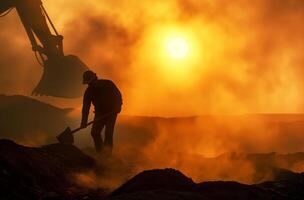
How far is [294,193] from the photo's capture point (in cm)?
672

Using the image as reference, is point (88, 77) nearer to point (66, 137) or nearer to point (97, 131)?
point (97, 131)

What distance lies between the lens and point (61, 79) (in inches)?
630

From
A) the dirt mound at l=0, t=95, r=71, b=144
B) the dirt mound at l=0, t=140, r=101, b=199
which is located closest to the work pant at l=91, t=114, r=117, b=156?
the dirt mound at l=0, t=140, r=101, b=199

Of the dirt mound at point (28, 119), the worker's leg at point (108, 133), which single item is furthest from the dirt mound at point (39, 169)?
the dirt mound at point (28, 119)

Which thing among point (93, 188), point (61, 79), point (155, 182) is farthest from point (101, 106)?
point (61, 79)

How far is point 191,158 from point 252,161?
1466 mm

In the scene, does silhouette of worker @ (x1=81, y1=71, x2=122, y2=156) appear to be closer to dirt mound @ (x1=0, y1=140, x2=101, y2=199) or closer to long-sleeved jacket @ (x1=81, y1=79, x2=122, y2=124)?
long-sleeved jacket @ (x1=81, y1=79, x2=122, y2=124)

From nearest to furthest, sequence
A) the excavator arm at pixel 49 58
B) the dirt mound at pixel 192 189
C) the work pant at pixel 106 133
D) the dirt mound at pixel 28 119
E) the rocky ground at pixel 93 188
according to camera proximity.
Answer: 1. the dirt mound at pixel 192 189
2. the rocky ground at pixel 93 188
3. the work pant at pixel 106 133
4. the excavator arm at pixel 49 58
5. the dirt mound at pixel 28 119

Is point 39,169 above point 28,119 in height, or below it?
below

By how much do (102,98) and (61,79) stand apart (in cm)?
637

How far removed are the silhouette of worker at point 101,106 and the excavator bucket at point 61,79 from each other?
20.2 ft

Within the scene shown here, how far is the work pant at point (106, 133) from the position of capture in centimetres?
982

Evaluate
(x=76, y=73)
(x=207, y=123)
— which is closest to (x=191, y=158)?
(x=76, y=73)

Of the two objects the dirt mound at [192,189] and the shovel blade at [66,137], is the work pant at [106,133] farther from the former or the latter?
the dirt mound at [192,189]
